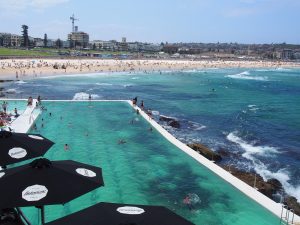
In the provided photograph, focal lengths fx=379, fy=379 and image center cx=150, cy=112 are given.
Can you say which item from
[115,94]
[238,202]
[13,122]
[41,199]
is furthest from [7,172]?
[115,94]

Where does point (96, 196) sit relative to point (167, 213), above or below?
below

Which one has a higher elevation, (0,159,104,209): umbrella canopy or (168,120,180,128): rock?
(0,159,104,209): umbrella canopy

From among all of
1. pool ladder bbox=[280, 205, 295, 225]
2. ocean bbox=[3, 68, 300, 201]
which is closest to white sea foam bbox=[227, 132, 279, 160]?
ocean bbox=[3, 68, 300, 201]

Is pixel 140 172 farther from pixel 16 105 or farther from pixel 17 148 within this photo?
pixel 16 105

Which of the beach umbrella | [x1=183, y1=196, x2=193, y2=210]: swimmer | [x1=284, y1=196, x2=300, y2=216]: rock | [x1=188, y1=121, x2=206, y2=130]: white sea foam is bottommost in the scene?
[x1=284, y1=196, x2=300, y2=216]: rock

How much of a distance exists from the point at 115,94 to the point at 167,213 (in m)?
47.4

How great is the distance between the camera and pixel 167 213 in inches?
222

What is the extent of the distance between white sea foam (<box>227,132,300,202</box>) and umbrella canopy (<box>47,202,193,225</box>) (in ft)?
48.2

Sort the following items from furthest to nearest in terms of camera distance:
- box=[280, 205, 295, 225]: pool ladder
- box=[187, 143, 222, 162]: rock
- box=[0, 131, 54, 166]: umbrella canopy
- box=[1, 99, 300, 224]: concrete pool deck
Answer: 1. box=[187, 143, 222, 162]: rock
2. box=[1, 99, 300, 224]: concrete pool deck
3. box=[280, 205, 295, 225]: pool ladder
4. box=[0, 131, 54, 166]: umbrella canopy

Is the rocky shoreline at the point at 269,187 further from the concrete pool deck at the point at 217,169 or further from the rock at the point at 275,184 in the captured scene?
the concrete pool deck at the point at 217,169

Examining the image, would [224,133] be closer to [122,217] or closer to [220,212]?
[220,212]

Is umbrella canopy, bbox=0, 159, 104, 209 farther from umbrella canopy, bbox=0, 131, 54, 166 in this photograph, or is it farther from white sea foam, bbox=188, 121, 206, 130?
white sea foam, bbox=188, 121, 206, 130

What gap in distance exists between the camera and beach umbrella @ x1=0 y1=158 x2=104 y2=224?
22.3ft

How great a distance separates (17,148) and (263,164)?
698 inches
